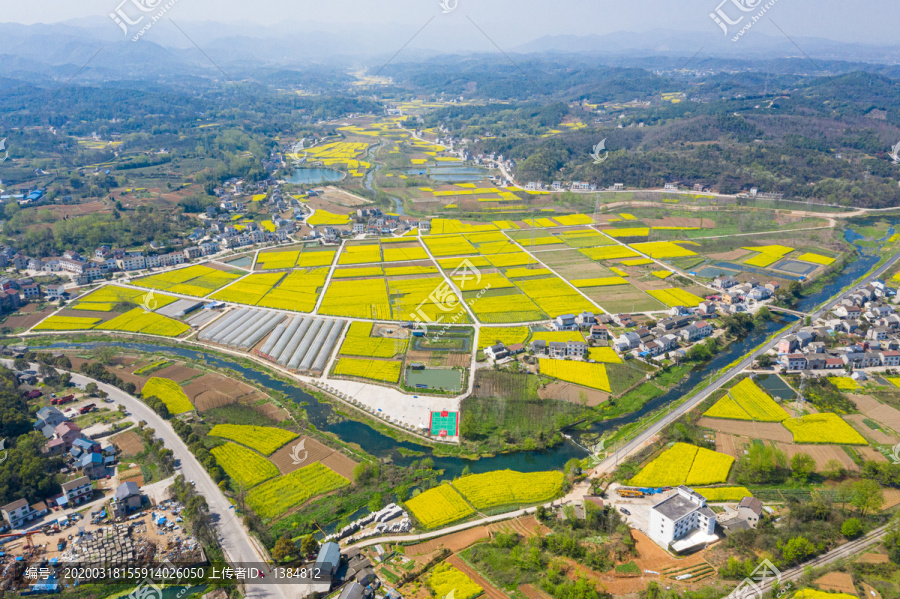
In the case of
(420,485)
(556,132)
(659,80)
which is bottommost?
(420,485)

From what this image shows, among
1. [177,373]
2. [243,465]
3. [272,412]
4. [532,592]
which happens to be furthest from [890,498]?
[177,373]

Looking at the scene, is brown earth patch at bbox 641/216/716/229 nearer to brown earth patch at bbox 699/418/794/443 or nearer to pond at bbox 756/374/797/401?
pond at bbox 756/374/797/401

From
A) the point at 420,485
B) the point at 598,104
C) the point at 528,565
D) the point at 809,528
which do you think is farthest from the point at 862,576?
the point at 598,104

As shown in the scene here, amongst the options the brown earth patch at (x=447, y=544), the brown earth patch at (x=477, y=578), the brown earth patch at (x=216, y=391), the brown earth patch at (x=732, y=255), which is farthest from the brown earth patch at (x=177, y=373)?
the brown earth patch at (x=732, y=255)

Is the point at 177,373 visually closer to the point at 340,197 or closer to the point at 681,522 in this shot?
the point at 681,522

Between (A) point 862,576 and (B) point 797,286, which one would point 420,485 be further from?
(B) point 797,286

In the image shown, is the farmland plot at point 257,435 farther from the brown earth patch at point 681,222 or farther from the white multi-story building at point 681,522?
the brown earth patch at point 681,222

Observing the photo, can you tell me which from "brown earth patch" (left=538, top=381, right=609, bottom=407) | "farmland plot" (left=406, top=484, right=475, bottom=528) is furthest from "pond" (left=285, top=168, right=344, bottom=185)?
"farmland plot" (left=406, top=484, right=475, bottom=528)
